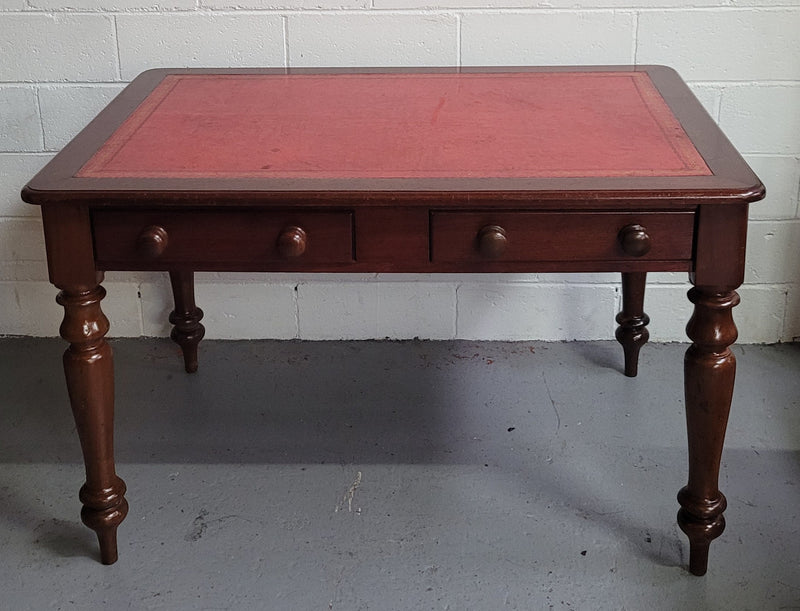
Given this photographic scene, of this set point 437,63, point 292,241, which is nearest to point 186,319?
point 437,63

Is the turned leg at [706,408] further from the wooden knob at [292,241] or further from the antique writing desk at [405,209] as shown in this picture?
the wooden knob at [292,241]

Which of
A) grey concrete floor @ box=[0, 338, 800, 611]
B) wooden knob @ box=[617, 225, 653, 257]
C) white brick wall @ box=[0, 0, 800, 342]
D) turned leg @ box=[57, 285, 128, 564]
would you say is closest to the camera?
wooden knob @ box=[617, 225, 653, 257]

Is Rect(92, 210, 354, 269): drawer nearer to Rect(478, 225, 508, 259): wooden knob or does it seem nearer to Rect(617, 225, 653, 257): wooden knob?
Rect(478, 225, 508, 259): wooden knob

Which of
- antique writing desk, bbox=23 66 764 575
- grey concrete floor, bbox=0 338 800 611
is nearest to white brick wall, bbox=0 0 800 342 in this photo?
grey concrete floor, bbox=0 338 800 611

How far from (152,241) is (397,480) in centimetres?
83

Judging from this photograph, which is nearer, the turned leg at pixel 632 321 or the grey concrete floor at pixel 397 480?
the grey concrete floor at pixel 397 480

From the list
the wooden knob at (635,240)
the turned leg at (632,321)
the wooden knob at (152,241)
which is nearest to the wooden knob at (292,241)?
the wooden knob at (152,241)

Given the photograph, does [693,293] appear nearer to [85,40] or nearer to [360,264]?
[360,264]

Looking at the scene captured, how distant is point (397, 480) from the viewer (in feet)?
7.86

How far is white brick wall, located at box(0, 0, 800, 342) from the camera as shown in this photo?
2.64 meters

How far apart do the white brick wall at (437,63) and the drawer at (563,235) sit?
0.93 m

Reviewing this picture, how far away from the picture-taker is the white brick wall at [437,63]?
2637 millimetres

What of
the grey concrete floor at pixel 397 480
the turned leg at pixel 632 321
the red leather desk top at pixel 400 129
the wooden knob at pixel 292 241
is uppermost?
the red leather desk top at pixel 400 129

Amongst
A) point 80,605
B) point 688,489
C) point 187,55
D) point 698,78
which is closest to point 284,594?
point 80,605
